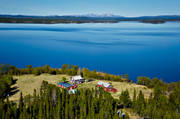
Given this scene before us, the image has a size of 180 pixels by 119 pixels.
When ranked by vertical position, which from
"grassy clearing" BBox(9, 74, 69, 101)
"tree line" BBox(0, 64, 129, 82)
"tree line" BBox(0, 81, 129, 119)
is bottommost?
"grassy clearing" BBox(9, 74, 69, 101)

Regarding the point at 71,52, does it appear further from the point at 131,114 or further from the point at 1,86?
the point at 131,114

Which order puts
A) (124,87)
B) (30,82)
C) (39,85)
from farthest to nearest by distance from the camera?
(30,82) → (124,87) → (39,85)

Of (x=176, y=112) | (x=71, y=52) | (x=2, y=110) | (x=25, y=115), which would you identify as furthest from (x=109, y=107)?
(x=71, y=52)

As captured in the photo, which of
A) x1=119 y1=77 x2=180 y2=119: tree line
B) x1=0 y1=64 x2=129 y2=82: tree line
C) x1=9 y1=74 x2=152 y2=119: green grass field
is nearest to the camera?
x1=119 y1=77 x2=180 y2=119: tree line

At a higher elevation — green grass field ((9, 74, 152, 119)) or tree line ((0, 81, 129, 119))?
tree line ((0, 81, 129, 119))

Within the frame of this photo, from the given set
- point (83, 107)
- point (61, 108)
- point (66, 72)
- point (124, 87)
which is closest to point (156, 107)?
point (83, 107)

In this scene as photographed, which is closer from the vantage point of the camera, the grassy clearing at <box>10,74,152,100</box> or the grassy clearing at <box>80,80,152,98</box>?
the grassy clearing at <box>10,74,152,100</box>

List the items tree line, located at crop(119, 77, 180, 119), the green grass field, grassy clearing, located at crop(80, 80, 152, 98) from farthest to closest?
grassy clearing, located at crop(80, 80, 152, 98)
the green grass field
tree line, located at crop(119, 77, 180, 119)

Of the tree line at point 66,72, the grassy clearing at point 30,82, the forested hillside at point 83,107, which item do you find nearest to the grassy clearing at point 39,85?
the grassy clearing at point 30,82

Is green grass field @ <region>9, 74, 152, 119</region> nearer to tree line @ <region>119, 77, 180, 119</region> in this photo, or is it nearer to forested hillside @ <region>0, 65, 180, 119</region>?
tree line @ <region>119, 77, 180, 119</region>

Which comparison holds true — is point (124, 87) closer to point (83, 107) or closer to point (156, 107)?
point (156, 107)

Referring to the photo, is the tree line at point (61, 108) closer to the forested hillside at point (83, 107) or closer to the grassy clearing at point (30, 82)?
the forested hillside at point (83, 107)

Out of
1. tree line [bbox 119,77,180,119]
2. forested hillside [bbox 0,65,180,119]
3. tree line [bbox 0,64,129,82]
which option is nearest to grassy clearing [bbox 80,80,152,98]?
tree line [bbox 0,64,129,82]
